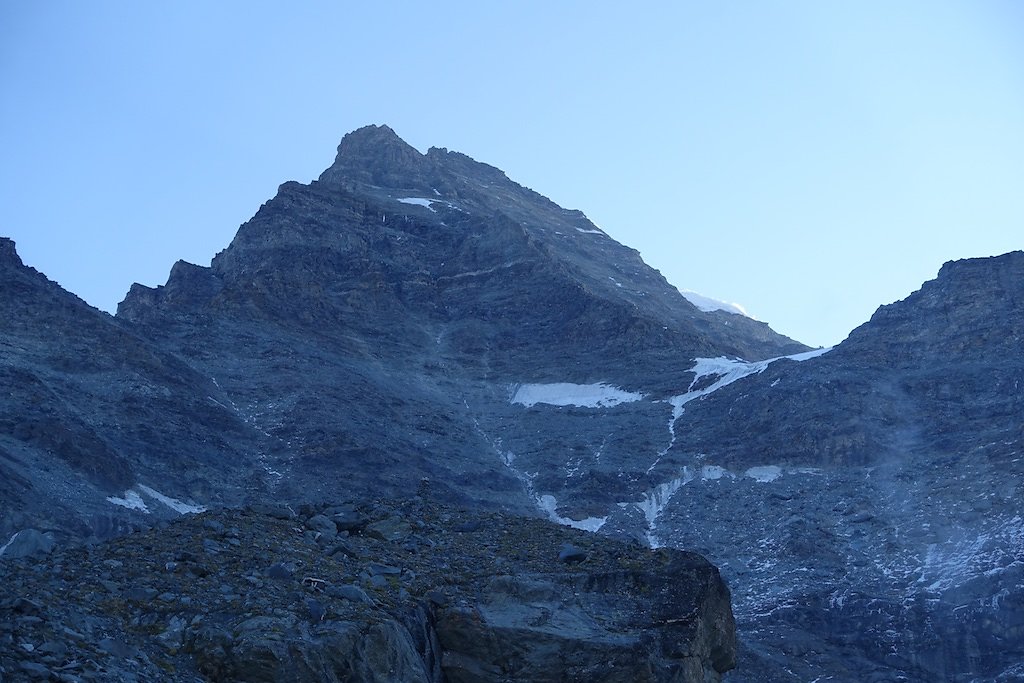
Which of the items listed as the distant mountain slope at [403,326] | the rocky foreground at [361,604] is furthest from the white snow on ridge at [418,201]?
the rocky foreground at [361,604]

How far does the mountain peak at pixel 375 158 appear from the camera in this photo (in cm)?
15112

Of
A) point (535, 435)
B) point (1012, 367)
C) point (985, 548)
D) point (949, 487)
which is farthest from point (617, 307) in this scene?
point (985, 548)

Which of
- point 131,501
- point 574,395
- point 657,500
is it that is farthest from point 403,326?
point 131,501

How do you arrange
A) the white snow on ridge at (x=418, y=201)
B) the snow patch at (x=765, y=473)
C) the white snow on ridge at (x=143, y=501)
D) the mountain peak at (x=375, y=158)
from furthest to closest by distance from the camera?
1. the mountain peak at (x=375, y=158)
2. the white snow on ridge at (x=418, y=201)
3. the snow patch at (x=765, y=473)
4. the white snow on ridge at (x=143, y=501)

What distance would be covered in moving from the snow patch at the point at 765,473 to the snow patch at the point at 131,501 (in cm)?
3499

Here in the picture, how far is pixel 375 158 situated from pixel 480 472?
80.0 meters

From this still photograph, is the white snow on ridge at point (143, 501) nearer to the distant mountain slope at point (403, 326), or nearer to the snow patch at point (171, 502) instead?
the snow patch at point (171, 502)

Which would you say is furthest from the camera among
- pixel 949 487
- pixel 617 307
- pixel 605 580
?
pixel 617 307

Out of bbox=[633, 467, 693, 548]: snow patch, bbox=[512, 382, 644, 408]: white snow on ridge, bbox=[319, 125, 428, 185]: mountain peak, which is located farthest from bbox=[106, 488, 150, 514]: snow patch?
bbox=[319, 125, 428, 185]: mountain peak

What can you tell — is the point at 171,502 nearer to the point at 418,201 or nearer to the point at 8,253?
the point at 8,253

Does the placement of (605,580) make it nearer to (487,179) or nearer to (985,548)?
(985,548)

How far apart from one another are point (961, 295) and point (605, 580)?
77541mm

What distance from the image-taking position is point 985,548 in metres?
65.2

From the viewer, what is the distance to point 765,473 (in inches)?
3231
